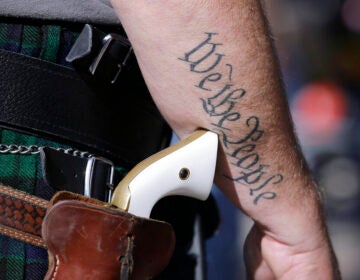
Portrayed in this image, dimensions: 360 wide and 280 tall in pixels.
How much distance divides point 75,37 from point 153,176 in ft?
0.87

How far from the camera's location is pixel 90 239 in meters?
1.05

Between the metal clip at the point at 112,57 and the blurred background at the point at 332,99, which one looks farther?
the blurred background at the point at 332,99

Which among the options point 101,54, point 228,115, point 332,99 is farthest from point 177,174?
point 332,99

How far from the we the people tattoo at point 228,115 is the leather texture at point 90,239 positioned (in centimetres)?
19

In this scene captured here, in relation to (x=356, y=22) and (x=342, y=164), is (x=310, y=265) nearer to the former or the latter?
(x=342, y=164)

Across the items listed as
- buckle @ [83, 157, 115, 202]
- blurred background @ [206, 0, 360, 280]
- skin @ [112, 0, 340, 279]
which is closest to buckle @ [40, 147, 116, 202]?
buckle @ [83, 157, 115, 202]

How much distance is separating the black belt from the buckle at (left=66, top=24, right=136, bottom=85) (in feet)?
0.07

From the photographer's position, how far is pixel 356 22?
5.04 m

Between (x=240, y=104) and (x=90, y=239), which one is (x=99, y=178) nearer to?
(x=90, y=239)

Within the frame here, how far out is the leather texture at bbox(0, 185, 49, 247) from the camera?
1.08m

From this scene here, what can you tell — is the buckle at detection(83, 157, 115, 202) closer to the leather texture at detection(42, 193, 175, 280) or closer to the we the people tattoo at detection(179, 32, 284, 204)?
the leather texture at detection(42, 193, 175, 280)

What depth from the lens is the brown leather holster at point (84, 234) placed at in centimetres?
103

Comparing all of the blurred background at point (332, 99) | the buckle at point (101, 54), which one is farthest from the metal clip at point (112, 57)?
the blurred background at point (332, 99)

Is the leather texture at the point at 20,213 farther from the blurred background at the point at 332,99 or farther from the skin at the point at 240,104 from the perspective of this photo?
the blurred background at the point at 332,99
